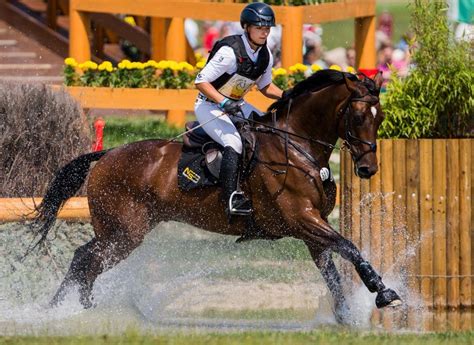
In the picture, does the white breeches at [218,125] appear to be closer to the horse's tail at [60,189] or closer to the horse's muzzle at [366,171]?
the horse's muzzle at [366,171]

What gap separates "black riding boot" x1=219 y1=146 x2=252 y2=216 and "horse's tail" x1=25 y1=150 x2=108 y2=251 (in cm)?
138

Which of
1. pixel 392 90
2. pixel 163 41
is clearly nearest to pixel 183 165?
pixel 392 90

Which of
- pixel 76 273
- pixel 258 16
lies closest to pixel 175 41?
pixel 76 273

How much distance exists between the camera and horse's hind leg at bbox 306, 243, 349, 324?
30.6 ft

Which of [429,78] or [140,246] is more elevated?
[429,78]

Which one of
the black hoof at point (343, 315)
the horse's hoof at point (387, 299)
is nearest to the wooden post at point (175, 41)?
the black hoof at point (343, 315)

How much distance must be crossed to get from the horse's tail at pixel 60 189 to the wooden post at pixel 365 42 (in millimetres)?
7786

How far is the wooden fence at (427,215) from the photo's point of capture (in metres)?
10.2

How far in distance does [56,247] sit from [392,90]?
3.24 m

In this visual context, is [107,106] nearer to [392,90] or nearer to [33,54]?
[33,54]

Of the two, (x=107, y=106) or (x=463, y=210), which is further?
(x=107, y=106)

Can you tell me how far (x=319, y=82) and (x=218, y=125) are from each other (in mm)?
807

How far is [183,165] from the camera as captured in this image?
972cm

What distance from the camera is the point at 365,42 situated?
17.4 meters
